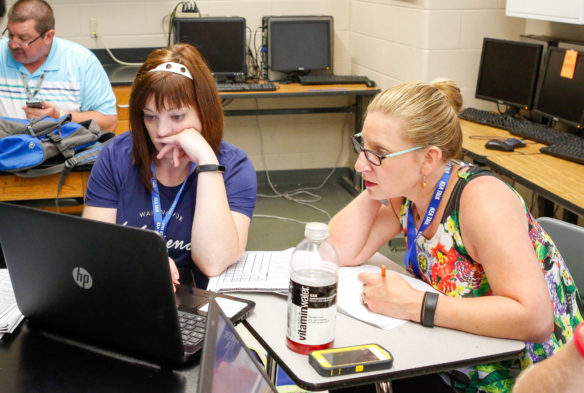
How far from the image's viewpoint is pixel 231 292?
4.85 ft

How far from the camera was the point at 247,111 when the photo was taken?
15.7ft

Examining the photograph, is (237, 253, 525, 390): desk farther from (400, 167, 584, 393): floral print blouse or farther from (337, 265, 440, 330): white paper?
(400, 167, 584, 393): floral print blouse

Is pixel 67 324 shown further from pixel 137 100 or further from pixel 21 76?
pixel 21 76

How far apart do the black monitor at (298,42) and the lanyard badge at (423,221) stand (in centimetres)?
309

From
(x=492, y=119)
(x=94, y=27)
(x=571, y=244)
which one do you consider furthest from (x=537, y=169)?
(x=94, y=27)

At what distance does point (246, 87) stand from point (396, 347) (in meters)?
3.21

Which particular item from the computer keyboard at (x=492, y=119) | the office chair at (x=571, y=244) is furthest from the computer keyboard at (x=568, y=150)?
the office chair at (x=571, y=244)

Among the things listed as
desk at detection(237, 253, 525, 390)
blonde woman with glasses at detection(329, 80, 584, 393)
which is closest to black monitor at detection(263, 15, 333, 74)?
blonde woman with glasses at detection(329, 80, 584, 393)

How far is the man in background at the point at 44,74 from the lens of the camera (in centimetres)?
305

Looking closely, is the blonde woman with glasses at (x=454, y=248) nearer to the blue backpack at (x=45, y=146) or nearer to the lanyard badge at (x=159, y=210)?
the lanyard badge at (x=159, y=210)

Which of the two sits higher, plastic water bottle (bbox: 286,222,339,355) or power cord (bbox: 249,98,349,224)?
plastic water bottle (bbox: 286,222,339,355)

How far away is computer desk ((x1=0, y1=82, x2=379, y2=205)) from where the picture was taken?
2.78m

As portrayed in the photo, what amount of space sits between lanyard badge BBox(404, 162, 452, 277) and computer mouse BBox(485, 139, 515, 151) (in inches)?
56.6

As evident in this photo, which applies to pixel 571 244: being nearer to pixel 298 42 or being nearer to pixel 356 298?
pixel 356 298
